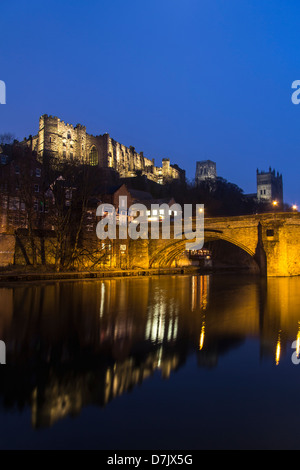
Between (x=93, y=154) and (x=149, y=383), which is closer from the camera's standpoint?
(x=149, y=383)

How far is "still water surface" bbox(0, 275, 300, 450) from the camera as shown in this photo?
4758 mm

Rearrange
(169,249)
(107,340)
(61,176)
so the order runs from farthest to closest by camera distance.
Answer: (169,249) < (61,176) < (107,340)

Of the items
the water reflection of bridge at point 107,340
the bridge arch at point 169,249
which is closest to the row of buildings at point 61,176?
the bridge arch at point 169,249

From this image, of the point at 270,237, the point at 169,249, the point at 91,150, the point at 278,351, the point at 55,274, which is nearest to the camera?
the point at 278,351

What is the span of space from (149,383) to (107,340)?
3.50 meters

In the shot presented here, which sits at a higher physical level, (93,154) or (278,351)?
(93,154)

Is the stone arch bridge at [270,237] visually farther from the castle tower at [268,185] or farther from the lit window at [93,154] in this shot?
the castle tower at [268,185]

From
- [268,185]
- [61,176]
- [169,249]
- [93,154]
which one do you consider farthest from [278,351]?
[268,185]

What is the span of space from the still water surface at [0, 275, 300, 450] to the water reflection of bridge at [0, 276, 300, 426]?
0.11ft

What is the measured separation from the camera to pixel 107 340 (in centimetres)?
995

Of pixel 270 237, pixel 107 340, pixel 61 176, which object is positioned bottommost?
pixel 107 340

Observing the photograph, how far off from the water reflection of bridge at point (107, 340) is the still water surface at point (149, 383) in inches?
1.3

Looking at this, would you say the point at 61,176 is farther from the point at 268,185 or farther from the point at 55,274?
the point at 268,185
